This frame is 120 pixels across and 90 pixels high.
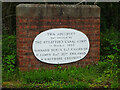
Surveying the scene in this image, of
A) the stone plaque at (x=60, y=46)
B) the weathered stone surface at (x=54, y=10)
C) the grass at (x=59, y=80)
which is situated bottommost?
the grass at (x=59, y=80)

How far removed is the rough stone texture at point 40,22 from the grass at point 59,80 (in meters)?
0.40

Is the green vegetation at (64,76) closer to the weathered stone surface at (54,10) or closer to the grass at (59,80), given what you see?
the grass at (59,80)

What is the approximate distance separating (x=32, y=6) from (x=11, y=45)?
1722 mm

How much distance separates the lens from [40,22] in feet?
20.6

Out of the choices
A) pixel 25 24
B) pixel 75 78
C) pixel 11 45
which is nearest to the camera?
pixel 75 78

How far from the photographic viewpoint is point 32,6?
20.5ft

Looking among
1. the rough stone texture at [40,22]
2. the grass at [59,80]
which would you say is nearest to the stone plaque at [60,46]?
the rough stone texture at [40,22]

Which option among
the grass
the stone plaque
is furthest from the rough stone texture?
the grass

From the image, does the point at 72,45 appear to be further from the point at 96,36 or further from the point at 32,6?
the point at 32,6

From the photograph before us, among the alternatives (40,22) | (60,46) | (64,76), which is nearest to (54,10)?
(40,22)

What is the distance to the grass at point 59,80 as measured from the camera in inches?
208

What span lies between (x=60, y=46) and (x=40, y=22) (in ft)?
2.76

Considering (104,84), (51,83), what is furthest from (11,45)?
(104,84)

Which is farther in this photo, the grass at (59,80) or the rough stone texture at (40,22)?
the rough stone texture at (40,22)
